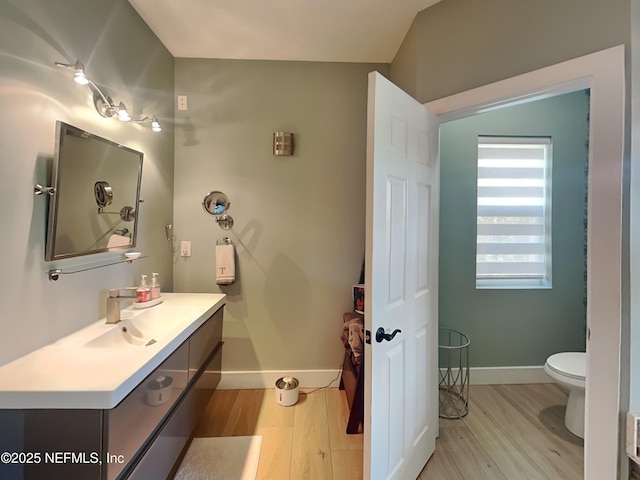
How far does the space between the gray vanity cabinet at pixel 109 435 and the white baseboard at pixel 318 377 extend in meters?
1.16

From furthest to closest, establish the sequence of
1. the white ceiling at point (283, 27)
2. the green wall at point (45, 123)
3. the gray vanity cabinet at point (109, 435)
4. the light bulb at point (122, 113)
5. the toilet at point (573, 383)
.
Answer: the toilet at point (573, 383) → the white ceiling at point (283, 27) → the light bulb at point (122, 113) → the green wall at point (45, 123) → the gray vanity cabinet at point (109, 435)

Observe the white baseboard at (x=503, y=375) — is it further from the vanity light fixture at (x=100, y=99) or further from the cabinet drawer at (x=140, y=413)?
the vanity light fixture at (x=100, y=99)

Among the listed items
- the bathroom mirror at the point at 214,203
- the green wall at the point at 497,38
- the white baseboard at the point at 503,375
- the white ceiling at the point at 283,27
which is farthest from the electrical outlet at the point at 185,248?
the white baseboard at the point at 503,375

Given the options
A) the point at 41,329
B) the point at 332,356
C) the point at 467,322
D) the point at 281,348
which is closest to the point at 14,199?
the point at 41,329

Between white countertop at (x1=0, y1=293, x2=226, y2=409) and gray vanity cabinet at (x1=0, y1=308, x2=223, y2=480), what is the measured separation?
3 centimetres

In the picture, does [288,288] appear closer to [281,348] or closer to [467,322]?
[281,348]

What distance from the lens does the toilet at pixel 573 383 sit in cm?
195

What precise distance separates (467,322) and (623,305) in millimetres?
1439

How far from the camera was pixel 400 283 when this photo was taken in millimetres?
1496

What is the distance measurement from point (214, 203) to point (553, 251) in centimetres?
282

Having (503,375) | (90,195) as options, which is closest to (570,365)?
(503,375)

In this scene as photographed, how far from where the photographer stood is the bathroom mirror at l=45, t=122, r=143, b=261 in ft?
4.16

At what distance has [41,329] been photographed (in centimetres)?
124

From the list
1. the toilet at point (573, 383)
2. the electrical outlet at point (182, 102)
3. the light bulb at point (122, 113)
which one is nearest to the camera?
the light bulb at point (122, 113)
